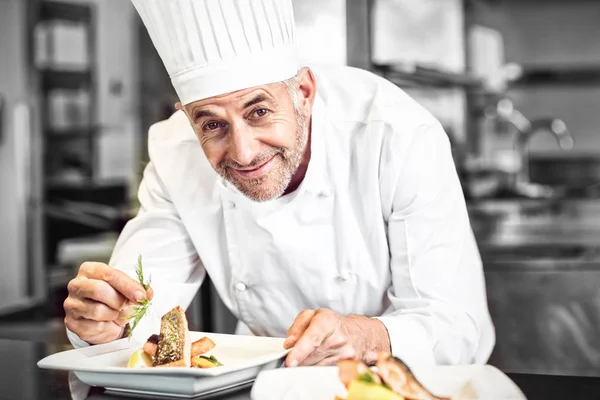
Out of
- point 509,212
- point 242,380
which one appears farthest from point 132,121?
point 242,380

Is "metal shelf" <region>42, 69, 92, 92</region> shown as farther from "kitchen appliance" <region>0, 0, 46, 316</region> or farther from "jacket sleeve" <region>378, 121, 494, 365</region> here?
"jacket sleeve" <region>378, 121, 494, 365</region>

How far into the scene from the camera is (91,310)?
1.56 m

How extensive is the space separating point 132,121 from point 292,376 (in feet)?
16.4

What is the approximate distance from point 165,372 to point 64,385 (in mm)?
305

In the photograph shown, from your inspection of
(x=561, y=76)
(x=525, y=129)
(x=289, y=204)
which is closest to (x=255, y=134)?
(x=289, y=204)

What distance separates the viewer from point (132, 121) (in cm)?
598

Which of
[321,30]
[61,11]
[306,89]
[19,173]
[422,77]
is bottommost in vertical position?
[19,173]

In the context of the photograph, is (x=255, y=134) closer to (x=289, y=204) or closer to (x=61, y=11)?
(x=289, y=204)

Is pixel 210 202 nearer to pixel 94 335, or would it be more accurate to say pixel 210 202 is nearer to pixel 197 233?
pixel 197 233

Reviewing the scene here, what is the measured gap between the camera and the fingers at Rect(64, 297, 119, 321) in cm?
155

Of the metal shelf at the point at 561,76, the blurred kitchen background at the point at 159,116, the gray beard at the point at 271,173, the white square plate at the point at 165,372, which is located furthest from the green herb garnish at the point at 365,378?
the metal shelf at the point at 561,76

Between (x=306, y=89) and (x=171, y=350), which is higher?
(x=306, y=89)

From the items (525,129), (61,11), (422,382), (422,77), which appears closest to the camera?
(422,382)

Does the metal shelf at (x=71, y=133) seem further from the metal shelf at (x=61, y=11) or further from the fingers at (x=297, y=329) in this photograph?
the fingers at (x=297, y=329)
